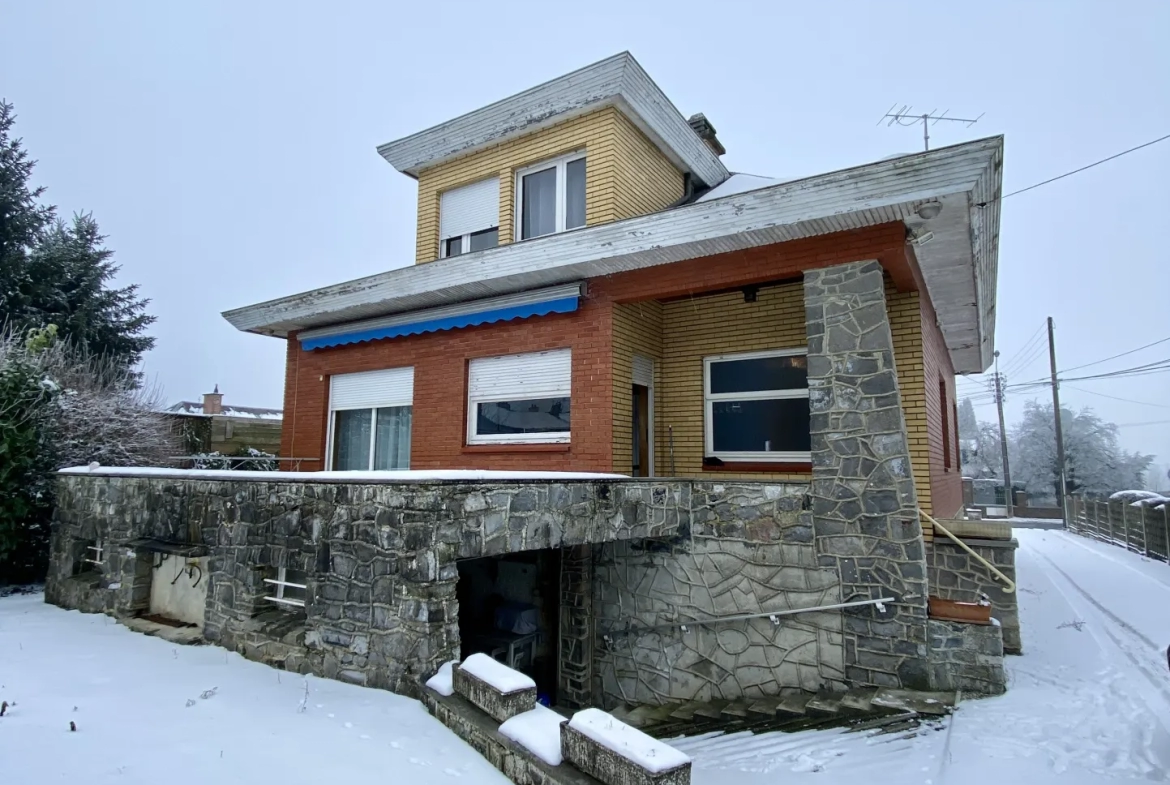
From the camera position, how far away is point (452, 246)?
10906mm

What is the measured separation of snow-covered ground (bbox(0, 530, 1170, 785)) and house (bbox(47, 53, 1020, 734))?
1.44 feet

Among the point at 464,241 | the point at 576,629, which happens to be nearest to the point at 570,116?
the point at 464,241

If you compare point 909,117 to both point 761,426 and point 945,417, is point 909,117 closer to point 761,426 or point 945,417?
point 945,417

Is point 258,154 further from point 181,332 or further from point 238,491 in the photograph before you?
point 238,491

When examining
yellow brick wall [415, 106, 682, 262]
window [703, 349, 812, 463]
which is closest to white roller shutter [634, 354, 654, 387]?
window [703, 349, 812, 463]

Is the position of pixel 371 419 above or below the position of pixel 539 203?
below

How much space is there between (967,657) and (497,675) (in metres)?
4.60

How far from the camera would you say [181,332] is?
9425 centimetres

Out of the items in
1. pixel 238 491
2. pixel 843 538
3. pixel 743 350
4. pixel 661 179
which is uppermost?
pixel 661 179

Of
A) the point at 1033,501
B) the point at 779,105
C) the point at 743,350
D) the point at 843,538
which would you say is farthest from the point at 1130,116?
the point at 779,105

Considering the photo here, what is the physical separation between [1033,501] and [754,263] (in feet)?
148

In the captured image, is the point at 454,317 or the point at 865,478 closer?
the point at 865,478

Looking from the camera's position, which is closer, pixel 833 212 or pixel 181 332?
pixel 833 212

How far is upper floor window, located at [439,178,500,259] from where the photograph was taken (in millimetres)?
10375
